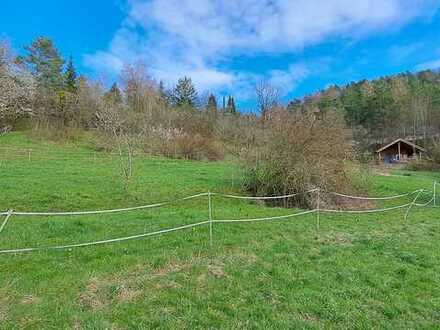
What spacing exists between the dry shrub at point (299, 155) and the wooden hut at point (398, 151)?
4582cm

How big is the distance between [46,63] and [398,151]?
54852mm

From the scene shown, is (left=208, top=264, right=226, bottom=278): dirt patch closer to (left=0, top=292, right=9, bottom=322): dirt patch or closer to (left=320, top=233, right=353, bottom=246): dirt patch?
(left=0, top=292, right=9, bottom=322): dirt patch

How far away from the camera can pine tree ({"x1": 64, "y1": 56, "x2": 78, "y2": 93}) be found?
4981cm

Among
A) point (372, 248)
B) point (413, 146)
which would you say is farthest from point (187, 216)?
point (413, 146)

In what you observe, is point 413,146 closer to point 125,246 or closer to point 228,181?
point 228,181

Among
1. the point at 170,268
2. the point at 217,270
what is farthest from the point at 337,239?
the point at 170,268

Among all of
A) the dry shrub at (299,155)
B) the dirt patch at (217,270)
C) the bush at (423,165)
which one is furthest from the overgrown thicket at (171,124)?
the bush at (423,165)

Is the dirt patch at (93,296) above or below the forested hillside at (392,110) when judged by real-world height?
below

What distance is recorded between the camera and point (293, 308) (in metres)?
4.28

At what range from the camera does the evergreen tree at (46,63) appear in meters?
48.2

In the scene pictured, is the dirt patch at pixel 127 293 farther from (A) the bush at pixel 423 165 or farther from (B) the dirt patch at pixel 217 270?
(A) the bush at pixel 423 165

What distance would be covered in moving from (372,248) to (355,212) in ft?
16.4

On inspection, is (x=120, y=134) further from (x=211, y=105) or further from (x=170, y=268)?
(x=211, y=105)

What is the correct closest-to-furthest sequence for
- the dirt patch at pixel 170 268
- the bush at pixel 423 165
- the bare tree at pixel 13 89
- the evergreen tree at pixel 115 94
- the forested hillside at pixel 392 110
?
the dirt patch at pixel 170 268 → the bare tree at pixel 13 89 → the bush at pixel 423 165 → the evergreen tree at pixel 115 94 → the forested hillside at pixel 392 110
